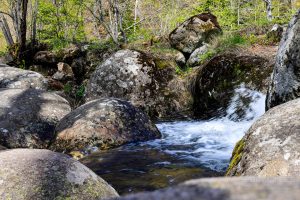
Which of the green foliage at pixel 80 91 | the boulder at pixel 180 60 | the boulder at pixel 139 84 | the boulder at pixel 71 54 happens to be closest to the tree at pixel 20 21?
the boulder at pixel 71 54

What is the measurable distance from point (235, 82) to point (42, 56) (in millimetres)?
9215

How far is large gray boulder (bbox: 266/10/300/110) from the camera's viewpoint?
5614 mm

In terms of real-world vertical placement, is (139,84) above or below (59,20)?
below

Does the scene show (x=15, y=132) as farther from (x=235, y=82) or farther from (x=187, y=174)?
(x=235, y=82)

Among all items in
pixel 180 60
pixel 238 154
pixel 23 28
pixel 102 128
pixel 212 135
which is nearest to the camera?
pixel 238 154

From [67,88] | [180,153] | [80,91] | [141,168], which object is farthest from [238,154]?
[67,88]

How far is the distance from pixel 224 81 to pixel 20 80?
6.63 meters

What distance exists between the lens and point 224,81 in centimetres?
967

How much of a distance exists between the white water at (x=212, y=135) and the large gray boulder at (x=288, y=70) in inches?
53.1

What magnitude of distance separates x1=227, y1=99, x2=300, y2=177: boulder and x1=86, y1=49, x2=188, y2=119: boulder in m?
6.78

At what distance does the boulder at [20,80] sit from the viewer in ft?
38.0

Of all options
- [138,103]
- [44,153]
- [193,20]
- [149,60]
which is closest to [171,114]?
[138,103]

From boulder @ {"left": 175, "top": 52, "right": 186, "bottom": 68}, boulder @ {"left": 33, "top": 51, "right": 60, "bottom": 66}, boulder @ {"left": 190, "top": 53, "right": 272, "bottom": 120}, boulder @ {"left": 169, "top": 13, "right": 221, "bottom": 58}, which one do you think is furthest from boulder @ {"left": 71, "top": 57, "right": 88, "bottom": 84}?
boulder @ {"left": 190, "top": 53, "right": 272, "bottom": 120}

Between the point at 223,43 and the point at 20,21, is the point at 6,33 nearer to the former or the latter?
the point at 20,21
